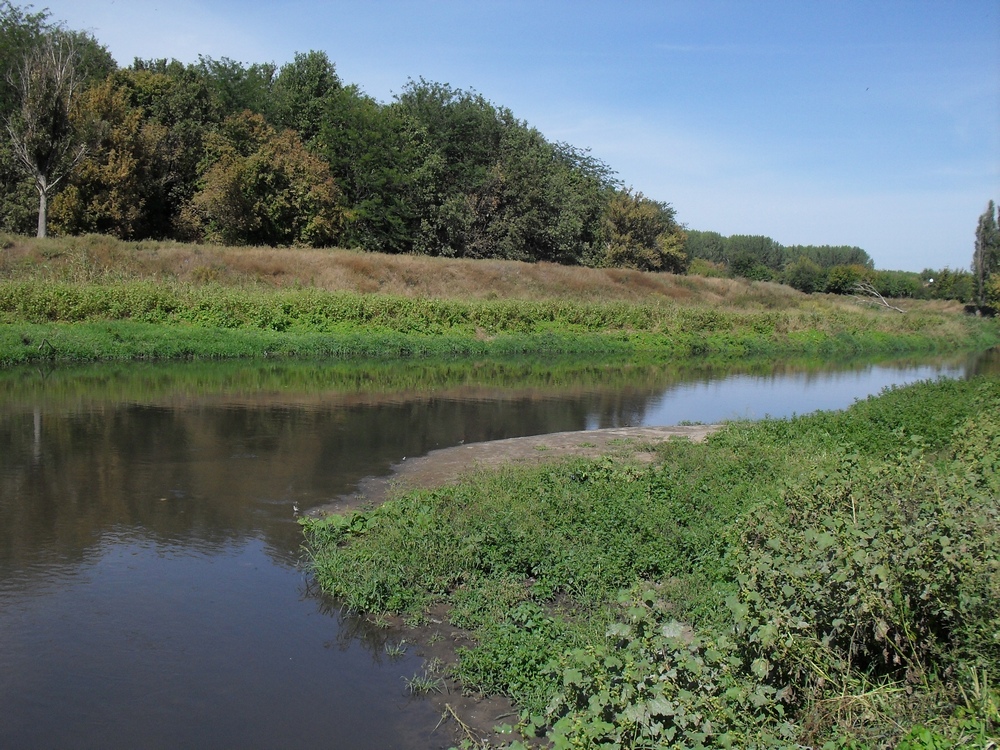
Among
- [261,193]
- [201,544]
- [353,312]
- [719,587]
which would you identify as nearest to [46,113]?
[261,193]

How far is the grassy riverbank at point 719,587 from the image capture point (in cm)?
390

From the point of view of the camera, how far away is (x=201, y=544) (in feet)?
29.3

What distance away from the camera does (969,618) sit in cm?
410

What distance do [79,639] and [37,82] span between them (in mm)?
32726

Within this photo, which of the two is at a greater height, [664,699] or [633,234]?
[633,234]

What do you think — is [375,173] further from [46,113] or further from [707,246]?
[707,246]

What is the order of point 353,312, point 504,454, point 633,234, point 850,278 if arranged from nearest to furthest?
point 504,454 → point 353,312 → point 633,234 → point 850,278

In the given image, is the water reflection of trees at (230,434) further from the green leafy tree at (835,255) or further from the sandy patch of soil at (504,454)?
the green leafy tree at (835,255)

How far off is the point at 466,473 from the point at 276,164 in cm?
3281

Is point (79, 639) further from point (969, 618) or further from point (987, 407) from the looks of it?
point (987, 407)

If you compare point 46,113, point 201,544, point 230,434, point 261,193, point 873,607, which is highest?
point 46,113

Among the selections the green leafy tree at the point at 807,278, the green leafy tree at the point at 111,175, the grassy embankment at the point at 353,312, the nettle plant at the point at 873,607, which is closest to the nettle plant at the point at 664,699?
the nettle plant at the point at 873,607

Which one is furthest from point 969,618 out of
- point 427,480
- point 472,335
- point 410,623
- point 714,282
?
point 714,282

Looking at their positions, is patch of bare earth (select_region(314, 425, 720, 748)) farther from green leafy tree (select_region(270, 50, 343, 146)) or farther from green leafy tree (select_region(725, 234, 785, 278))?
green leafy tree (select_region(725, 234, 785, 278))
